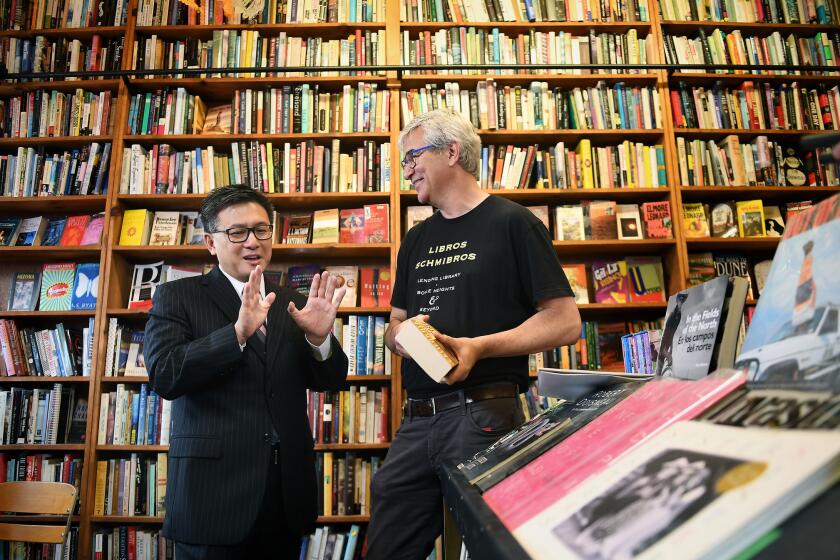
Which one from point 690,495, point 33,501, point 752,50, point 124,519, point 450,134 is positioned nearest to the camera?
point 690,495

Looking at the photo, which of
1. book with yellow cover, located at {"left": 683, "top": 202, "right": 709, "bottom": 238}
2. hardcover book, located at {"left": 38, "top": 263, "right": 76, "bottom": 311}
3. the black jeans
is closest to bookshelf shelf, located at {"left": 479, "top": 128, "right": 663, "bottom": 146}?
book with yellow cover, located at {"left": 683, "top": 202, "right": 709, "bottom": 238}

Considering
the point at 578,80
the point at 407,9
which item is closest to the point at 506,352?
the point at 578,80

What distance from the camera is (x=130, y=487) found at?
2.72m

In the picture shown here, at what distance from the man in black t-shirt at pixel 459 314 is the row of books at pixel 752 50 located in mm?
2116

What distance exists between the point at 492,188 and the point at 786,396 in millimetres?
2619

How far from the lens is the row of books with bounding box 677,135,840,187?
3.04m

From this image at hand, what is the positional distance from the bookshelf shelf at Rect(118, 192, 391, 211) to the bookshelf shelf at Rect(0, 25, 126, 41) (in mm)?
1033

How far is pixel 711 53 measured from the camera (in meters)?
3.21

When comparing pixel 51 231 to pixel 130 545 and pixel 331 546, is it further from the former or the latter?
pixel 331 546

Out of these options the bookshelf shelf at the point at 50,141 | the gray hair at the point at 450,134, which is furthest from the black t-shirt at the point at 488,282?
the bookshelf shelf at the point at 50,141

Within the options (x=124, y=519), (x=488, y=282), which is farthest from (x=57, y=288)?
(x=488, y=282)

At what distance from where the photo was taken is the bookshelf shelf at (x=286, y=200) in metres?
2.96

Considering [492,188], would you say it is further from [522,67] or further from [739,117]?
[739,117]

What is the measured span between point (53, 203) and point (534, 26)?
285 cm
